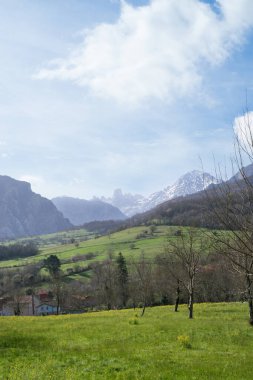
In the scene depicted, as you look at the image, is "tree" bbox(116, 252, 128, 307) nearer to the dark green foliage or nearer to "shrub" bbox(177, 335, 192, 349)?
the dark green foliage

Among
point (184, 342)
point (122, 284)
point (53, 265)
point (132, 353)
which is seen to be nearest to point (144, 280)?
point (184, 342)

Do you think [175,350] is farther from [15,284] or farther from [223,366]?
[15,284]

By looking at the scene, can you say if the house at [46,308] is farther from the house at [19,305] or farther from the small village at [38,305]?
the house at [19,305]

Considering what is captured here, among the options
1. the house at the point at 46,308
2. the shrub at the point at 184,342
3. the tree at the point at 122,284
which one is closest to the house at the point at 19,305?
the house at the point at 46,308

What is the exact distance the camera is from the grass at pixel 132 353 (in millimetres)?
14938

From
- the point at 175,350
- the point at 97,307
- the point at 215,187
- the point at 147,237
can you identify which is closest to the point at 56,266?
the point at 97,307

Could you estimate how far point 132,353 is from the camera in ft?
64.3

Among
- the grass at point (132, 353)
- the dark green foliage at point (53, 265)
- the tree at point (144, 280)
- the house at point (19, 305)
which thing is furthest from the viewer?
the dark green foliage at point (53, 265)

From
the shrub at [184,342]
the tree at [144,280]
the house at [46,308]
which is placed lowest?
the house at [46,308]

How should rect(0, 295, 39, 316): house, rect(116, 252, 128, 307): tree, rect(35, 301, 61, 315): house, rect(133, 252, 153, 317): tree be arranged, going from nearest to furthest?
rect(133, 252, 153, 317): tree → rect(0, 295, 39, 316): house → rect(116, 252, 128, 307): tree → rect(35, 301, 61, 315): house

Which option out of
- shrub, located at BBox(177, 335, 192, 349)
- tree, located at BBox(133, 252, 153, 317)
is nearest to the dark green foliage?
tree, located at BBox(133, 252, 153, 317)

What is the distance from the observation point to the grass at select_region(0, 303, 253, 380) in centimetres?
1494

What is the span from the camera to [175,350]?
20.2 m

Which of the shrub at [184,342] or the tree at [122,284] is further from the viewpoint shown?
the tree at [122,284]
